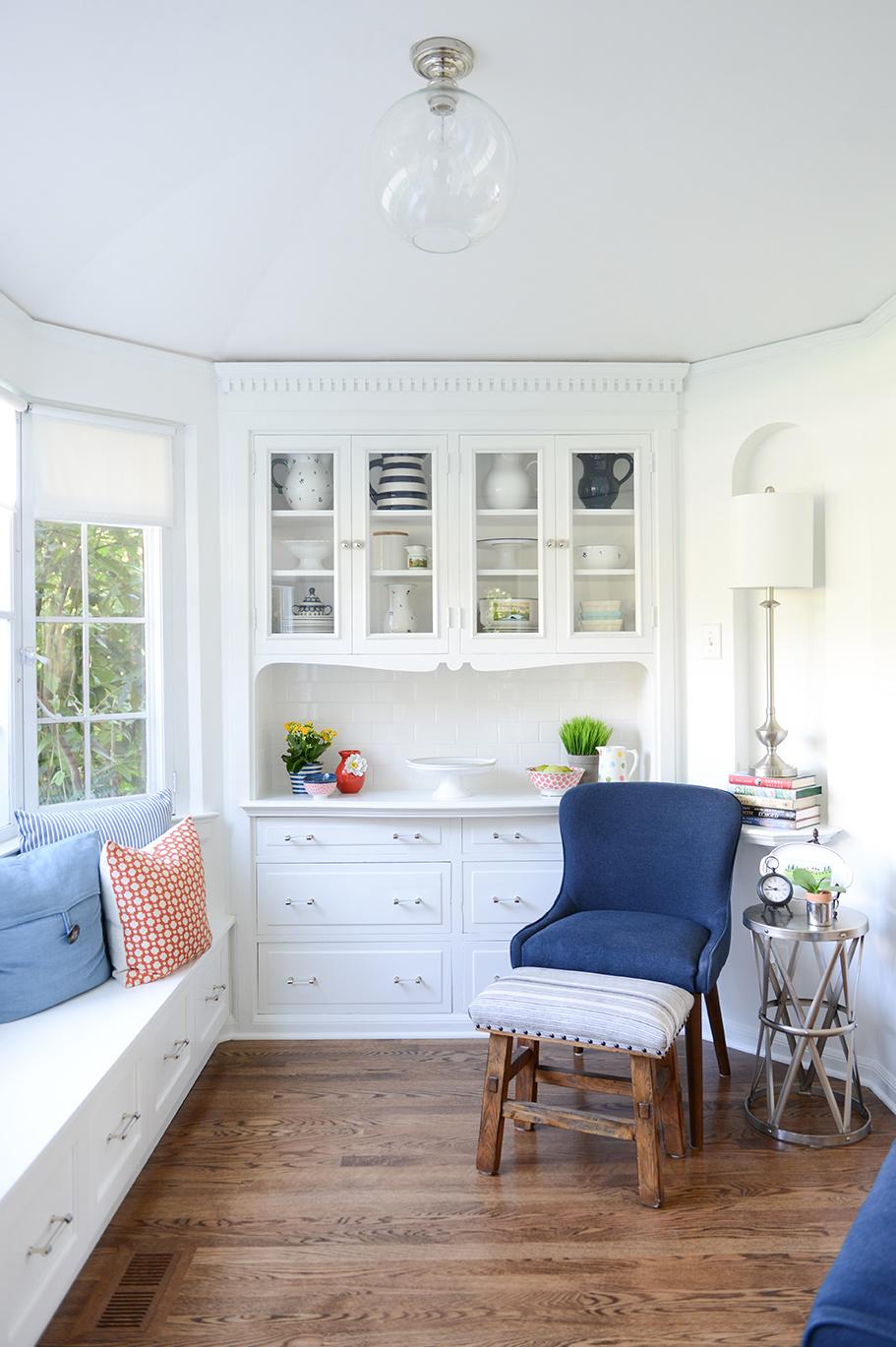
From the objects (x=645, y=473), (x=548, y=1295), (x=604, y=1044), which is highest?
(x=645, y=473)

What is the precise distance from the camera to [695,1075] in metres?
2.86

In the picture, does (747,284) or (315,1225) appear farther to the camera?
(747,284)

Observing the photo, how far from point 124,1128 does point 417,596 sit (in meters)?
2.04

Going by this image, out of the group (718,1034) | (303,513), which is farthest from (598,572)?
(718,1034)

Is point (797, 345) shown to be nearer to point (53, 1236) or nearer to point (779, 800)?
point (779, 800)

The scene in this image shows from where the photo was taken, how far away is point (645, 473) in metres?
3.72

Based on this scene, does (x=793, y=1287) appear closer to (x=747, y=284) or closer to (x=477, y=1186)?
(x=477, y=1186)

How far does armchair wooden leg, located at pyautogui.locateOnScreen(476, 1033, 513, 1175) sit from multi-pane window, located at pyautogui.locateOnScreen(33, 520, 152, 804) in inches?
65.7

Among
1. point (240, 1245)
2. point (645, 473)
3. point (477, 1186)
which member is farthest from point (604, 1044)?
point (645, 473)

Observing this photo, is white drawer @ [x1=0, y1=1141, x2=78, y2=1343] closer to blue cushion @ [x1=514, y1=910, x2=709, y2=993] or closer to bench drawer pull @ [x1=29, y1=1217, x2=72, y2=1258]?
bench drawer pull @ [x1=29, y1=1217, x2=72, y2=1258]

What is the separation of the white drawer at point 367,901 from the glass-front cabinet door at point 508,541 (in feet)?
2.95

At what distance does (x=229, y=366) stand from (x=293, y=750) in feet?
4.83

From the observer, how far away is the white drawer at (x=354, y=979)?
3646 millimetres

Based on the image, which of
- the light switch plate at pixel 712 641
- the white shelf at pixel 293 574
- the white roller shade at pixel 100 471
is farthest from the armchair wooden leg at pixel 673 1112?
the white roller shade at pixel 100 471
